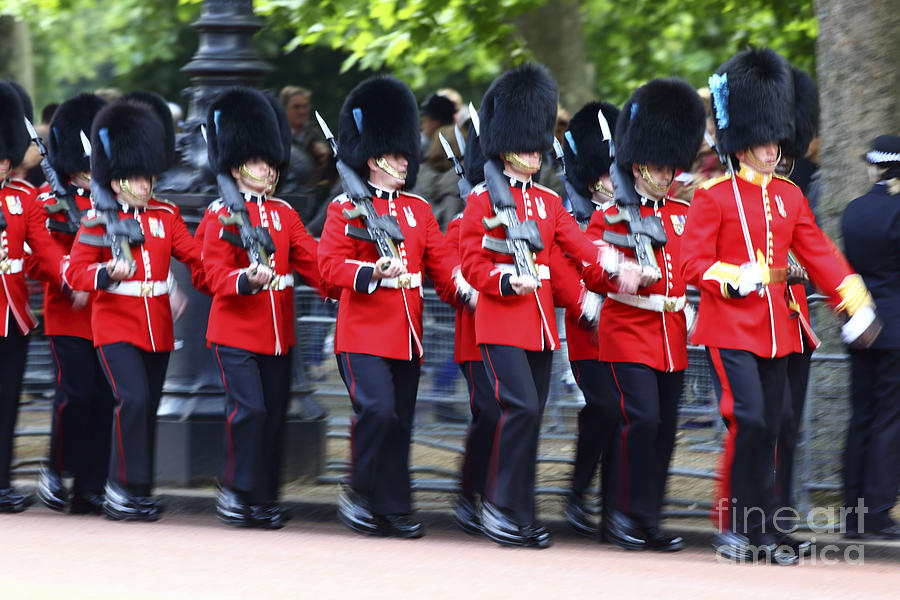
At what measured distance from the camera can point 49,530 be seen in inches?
294

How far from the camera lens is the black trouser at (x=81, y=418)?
8.04 m

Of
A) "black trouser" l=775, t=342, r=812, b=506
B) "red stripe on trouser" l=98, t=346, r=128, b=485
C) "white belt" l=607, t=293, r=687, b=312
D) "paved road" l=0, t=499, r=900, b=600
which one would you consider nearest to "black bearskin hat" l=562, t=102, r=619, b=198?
"white belt" l=607, t=293, r=687, b=312

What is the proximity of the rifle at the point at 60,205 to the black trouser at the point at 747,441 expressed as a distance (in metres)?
3.20

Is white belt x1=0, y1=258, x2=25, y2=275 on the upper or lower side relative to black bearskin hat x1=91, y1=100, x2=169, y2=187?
lower

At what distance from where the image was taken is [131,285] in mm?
7828

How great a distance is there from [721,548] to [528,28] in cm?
943

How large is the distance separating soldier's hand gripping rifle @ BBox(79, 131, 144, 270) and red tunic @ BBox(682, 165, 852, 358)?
2.50 meters

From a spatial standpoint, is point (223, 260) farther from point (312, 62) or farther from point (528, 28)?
point (312, 62)

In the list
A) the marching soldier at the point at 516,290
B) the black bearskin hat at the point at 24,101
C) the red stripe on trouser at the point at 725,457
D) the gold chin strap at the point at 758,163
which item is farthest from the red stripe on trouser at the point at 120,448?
the gold chin strap at the point at 758,163

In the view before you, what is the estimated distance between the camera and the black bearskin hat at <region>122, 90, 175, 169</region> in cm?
849

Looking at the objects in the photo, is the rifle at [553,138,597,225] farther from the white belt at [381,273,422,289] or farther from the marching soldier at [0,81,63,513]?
the marching soldier at [0,81,63,513]

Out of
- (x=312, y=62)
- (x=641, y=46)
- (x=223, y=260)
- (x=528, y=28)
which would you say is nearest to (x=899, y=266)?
(x=223, y=260)

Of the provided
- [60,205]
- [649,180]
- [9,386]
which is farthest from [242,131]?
[649,180]

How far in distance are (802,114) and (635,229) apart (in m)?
0.89
